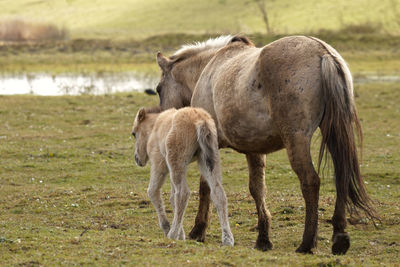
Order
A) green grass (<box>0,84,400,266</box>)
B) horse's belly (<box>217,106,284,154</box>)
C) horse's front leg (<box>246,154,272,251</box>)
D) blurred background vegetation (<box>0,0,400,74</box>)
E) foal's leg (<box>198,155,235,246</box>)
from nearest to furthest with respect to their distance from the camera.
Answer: green grass (<box>0,84,400,266</box>), foal's leg (<box>198,155,235,246</box>), horse's belly (<box>217,106,284,154</box>), horse's front leg (<box>246,154,272,251</box>), blurred background vegetation (<box>0,0,400,74</box>)

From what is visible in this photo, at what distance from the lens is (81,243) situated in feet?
21.5

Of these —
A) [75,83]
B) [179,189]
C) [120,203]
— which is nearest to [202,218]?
[179,189]

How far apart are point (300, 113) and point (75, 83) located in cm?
2396

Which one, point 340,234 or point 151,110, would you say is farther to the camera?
point 151,110

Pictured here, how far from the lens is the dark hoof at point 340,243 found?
640cm

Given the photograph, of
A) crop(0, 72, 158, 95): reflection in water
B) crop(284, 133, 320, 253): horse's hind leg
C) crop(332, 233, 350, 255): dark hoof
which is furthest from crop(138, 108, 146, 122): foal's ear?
crop(0, 72, 158, 95): reflection in water

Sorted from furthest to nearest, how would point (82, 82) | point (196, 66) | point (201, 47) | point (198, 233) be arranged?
point (82, 82), point (201, 47), point (196, 66), point (198, 233)

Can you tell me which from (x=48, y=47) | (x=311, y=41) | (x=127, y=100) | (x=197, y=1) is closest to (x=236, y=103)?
(x=311, y=41)

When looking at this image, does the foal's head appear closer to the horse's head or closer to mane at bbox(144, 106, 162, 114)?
mane at bbox(144, 106, 162, 114)

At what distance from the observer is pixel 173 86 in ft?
31.0

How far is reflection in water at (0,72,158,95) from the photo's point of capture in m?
26.3

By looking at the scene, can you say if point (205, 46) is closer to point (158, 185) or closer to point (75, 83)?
point (158, 185)

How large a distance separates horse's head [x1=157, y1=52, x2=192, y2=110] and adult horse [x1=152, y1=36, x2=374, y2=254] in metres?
1.80

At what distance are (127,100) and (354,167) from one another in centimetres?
1720
